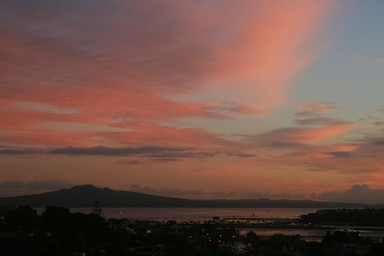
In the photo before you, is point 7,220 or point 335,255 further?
point 7,220

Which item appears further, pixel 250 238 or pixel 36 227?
pixel 250 238

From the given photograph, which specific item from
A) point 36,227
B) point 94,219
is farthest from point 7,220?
point 94,219

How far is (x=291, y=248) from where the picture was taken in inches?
984

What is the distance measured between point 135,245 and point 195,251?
14.3 feet

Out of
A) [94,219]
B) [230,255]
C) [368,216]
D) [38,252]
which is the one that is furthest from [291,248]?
[368,216]

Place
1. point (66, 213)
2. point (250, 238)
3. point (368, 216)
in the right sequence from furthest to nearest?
point (368, 216), point (250, 238), point (66, 213)

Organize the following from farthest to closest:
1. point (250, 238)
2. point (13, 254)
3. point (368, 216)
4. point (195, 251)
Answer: point (368, 216) → point (250, 238) → point (195, 251) → point (13, 254)

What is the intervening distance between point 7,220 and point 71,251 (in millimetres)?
10268

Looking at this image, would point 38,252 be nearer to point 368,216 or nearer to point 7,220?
point 7,220

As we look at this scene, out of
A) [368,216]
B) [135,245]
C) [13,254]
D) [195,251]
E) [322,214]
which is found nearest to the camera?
[13,254]

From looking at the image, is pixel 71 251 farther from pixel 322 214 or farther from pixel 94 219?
pixel 322 214

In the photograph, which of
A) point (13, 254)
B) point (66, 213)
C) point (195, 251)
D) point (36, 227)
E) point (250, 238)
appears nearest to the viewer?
point (13, 254)

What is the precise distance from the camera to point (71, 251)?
16594 millimetres

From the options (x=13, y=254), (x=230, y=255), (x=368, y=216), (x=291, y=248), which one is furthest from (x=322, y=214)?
(x=13, y=254)
